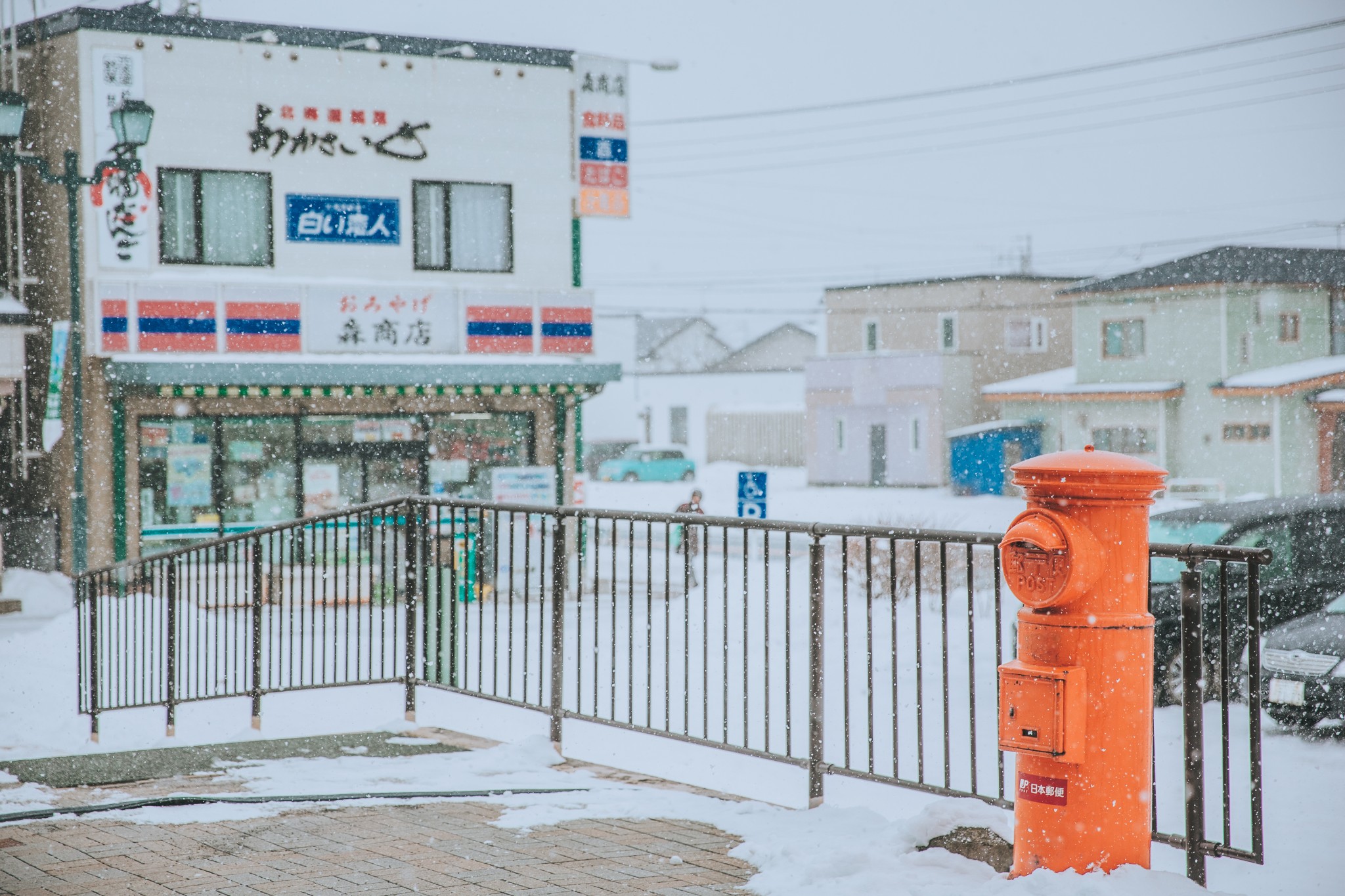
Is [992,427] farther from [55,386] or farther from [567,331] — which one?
[55,386]

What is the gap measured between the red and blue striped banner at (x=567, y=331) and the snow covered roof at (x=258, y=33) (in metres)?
4.23

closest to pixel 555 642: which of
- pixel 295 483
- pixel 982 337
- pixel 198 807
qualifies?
pixel 198 807

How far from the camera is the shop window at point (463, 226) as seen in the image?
21406 mm

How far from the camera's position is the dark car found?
33.6 ft

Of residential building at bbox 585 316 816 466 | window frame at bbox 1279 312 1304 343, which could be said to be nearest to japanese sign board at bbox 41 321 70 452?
window frame at bbox 1279 312 1304 343

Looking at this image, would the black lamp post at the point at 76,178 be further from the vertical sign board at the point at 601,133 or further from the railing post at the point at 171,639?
the railing post at the point at 171,639

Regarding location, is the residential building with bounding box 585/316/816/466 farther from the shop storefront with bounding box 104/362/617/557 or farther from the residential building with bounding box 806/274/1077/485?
the shop storefront with bounding box 104/362/617/557

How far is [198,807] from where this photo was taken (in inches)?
213

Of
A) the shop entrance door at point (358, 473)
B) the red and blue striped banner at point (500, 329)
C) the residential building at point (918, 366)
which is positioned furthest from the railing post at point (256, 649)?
the residential building at point (918, 366)

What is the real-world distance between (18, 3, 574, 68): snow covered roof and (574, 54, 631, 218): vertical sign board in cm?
51

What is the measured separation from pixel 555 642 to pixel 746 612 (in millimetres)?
1245

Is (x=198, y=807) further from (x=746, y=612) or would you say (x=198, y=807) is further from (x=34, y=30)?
(x=34, y=30)

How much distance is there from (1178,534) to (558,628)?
755 cm

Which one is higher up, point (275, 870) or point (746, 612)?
point (746, 612)
